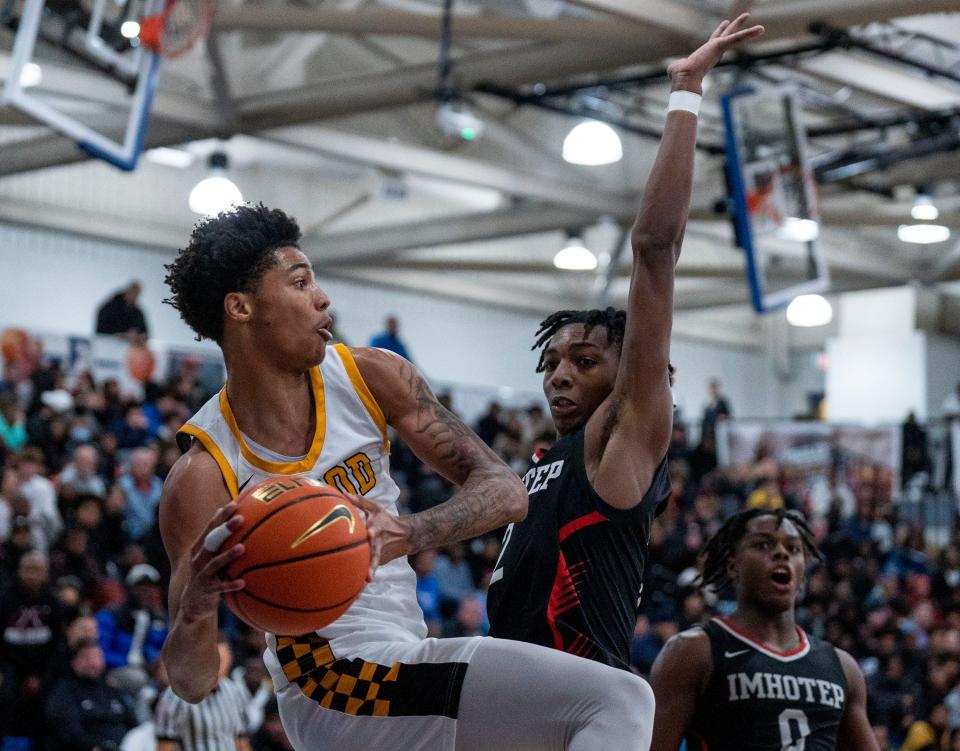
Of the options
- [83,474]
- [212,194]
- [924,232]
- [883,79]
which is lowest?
[83,474]

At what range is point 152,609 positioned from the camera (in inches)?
412

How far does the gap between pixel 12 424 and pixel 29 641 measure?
3685 mm

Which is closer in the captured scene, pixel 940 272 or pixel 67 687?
pixel 67 687

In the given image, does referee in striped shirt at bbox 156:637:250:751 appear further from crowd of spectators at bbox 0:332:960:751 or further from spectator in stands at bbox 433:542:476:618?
spectator in stands at bbox 433:542:476:618

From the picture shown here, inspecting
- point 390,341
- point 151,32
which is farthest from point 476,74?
point 151,32

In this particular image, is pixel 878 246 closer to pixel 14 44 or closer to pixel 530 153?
pixel 530 153

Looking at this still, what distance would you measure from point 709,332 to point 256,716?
21801 millimetres

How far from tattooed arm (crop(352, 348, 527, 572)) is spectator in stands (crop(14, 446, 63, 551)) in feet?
26.0

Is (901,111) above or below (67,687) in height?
above

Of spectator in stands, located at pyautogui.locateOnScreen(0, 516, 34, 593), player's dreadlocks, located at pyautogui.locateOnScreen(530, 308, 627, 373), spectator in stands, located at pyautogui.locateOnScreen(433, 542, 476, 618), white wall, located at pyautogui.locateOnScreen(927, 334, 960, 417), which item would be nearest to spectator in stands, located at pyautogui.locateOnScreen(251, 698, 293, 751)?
spectator in stands, located at pyautogui.locateOnScreen(0, 516, 34, 593)

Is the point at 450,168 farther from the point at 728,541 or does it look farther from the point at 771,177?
the point at 728,541

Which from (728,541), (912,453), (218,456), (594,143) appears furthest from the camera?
(912,453)

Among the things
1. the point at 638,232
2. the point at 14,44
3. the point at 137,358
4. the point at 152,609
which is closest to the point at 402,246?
the point at 137,358

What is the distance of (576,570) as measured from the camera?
382 cm
